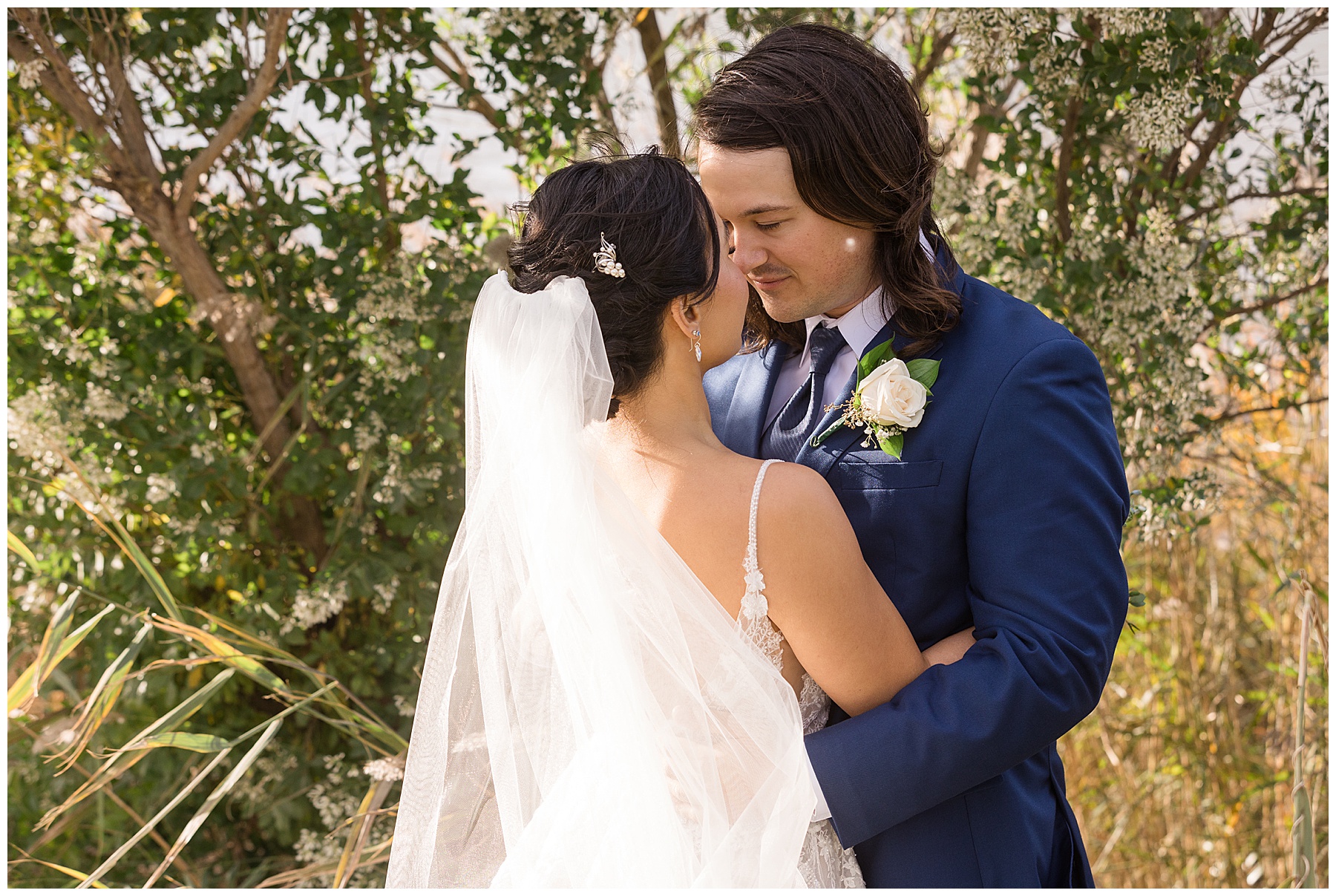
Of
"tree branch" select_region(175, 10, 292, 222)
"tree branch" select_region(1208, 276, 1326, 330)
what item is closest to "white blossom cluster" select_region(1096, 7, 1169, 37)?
"tree branch" select_region(1208, 276, 1326, 330)

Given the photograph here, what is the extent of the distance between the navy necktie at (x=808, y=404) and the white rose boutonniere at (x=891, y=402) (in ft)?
0.45

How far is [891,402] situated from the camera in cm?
167

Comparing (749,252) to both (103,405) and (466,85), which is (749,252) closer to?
(466,85)

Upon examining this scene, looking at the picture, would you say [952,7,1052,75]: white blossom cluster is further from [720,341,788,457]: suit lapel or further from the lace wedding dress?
the lace wedding dress

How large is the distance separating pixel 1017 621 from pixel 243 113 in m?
2.55

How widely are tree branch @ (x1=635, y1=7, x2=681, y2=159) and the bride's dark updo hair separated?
6.44 ft

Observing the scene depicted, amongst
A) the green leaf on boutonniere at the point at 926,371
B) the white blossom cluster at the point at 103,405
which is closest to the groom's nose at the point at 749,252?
the green leaf on boutonniere at the point at 926,371

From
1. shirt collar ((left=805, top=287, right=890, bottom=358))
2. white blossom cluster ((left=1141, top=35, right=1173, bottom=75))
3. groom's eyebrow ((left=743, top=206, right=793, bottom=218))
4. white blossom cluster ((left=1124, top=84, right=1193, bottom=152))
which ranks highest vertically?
white blossom cluster ((left=1141, top=35, right=1173, bottom=75))

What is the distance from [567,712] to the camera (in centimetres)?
156

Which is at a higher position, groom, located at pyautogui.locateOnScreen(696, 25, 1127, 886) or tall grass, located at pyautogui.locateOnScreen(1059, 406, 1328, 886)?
groom, located at pyautogui.locateOnScreen(696, 25, 1127, 886)

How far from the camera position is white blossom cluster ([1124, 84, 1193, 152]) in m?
2.65

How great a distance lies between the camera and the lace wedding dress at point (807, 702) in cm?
147

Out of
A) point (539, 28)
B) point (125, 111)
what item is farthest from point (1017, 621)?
point (125, 111)

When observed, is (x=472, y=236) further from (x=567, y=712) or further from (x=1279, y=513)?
(x=1279, y=513)
